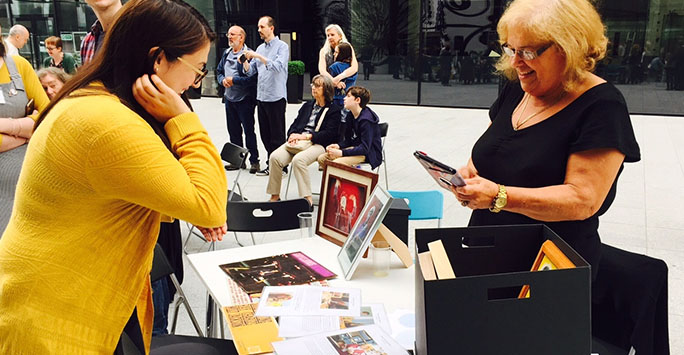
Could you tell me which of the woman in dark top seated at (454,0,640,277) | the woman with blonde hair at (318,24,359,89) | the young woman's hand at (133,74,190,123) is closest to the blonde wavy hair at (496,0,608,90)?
the woman in dark top seated at (454,0,640,277)

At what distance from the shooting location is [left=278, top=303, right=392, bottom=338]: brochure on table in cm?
160

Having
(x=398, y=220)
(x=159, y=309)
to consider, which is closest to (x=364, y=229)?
(x=398, y=220)

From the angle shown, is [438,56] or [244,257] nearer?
[244,257]

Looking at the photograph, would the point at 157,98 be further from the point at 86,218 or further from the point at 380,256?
the point at 380,256

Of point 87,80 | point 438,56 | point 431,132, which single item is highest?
point 87,80

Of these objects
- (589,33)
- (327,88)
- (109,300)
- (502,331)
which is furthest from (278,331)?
(327,88)

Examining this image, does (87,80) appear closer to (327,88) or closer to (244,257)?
(244,257)

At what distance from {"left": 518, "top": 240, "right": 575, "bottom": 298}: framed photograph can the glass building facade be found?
11644mm

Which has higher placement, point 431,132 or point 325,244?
point 325,244

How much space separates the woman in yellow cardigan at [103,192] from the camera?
121 centimetres

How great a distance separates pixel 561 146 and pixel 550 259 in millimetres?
584

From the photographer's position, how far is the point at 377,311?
1750 millimetres

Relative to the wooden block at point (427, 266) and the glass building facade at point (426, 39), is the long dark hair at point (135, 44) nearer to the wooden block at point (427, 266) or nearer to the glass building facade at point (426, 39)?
the wooden block at point (427, 266)

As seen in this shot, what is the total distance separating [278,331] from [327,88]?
4.17m
